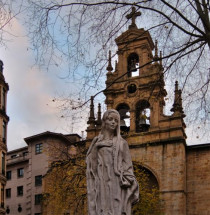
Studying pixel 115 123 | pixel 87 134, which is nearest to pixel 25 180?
pixel 87 134

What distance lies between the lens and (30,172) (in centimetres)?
5438

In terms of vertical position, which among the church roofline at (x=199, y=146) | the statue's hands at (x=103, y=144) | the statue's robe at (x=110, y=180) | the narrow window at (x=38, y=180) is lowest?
the statue's robe at (x=110, y=180)

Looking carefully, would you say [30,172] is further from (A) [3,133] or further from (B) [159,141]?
(B) [159,141]

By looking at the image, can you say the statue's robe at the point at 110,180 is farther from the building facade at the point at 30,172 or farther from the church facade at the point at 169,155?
the building facade at the point at 30,172

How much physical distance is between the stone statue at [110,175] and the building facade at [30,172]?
42.8m

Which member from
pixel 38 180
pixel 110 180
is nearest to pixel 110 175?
pixel 110 180

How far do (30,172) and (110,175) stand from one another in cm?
4716

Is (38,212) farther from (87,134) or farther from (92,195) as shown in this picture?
(92,195)

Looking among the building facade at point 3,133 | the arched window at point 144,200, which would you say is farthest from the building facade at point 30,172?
the arched window at point 144,200

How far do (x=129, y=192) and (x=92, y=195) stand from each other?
0.59m

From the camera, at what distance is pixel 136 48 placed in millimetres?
38594

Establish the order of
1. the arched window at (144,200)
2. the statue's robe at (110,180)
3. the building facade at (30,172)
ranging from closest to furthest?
the statue's robe at (110,180), the arched window at (144,200), the building facade at (30,172)

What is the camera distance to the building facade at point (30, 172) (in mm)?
52719

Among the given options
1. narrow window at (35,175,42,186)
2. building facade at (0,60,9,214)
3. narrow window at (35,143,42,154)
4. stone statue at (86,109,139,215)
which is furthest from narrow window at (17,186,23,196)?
stone statue at (86,109,139,215)
